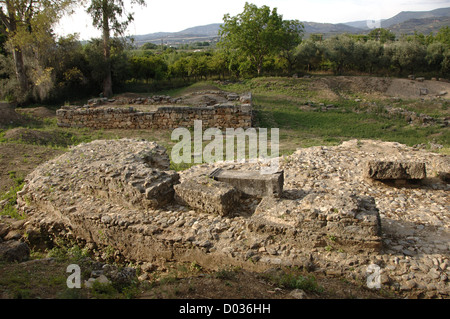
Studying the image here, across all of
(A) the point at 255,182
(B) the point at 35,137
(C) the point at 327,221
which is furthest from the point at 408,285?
(B) the point at 35,137

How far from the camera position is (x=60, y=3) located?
18.6m

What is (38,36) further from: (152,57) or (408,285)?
(408,285)

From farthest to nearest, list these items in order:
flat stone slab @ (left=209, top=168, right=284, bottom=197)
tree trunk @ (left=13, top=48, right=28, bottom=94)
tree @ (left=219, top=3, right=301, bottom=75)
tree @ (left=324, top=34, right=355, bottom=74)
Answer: tree @ (left=324, top=34, right=355, bottom=74), tree @ (left=219, top=3, right=301, bottom=75), tree trunk @ (left=13, top=48, right=28, bottom=94), flat stone slab @ (left=209, top=168, right=284, bottom=197)

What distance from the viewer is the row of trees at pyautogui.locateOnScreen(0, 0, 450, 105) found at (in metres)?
19.4

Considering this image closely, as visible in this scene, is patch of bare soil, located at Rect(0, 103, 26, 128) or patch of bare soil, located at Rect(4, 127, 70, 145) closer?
patch of bare soil, located at Rect(4, 127, 70, 145)

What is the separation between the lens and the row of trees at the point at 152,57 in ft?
→ 63.6

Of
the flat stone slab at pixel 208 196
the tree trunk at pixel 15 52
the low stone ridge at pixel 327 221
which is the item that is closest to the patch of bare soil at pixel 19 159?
the flat stone slab at pixel 208 196

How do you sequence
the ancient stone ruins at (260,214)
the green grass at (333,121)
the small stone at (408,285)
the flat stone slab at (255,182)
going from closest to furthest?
1. the small stone at (408,285)
2. the ancient stone ruins at (260,214)
3. the flat stone slab at (255,182)
4. the green grass at (333,121)

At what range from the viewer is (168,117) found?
15352 mm

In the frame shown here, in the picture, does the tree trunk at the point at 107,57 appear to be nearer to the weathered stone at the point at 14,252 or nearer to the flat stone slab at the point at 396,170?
the weathered stone at the point at 14,252

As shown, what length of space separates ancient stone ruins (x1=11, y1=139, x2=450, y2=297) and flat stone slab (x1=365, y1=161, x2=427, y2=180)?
0.02 meters

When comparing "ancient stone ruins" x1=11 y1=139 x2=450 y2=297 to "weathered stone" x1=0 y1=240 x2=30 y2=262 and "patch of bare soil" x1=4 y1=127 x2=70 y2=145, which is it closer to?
"weathered stone" x1=0 y1=240 x2=30 y2=262

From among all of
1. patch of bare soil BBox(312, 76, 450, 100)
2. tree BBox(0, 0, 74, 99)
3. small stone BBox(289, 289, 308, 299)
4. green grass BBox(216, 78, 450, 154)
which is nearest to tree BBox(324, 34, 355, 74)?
patch of bare soil BBox(312, 76, 450, 100)

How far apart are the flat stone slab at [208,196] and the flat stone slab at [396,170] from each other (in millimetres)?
3126
